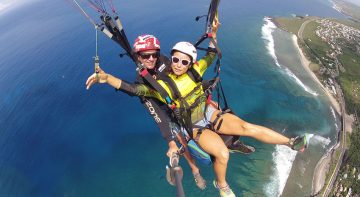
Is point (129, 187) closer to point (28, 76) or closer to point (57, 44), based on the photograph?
A: point (28, 76)

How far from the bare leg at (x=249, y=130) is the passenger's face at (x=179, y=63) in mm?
1807

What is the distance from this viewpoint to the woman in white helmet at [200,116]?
272 inches

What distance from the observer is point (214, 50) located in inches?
297

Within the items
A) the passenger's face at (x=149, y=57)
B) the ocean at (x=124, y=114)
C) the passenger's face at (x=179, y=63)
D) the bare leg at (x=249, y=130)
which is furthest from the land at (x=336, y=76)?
the passenger's face at (x=149, y=57)

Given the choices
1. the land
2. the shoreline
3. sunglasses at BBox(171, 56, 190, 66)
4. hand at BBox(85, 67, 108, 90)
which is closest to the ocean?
the shoreline

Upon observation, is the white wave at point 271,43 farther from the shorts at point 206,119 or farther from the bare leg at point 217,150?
the bare leg at point 217,150

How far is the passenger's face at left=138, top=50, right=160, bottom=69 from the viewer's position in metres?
6.97

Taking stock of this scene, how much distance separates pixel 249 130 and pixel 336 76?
59085mm

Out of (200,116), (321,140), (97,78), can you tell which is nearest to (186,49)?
(200,116)

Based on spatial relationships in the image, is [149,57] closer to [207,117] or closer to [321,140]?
[207,117]

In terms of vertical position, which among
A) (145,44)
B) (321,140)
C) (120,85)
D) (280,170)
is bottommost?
(321,140)

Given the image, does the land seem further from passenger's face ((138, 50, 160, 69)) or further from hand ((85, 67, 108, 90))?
hand ((85, 67, 108, 90))

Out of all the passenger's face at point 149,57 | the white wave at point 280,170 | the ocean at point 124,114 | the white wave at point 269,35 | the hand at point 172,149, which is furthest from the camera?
the white wave at point 269,35

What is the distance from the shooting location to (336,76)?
5781cm
